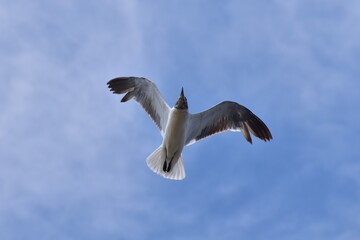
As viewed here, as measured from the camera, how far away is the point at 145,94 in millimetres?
19688

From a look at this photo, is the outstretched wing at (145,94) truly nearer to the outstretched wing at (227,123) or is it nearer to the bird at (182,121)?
the bird at (182,121)

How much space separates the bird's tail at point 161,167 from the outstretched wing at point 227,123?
2.42 feet

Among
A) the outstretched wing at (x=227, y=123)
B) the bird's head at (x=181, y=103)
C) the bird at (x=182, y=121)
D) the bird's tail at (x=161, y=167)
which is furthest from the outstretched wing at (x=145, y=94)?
the outstretched wing at (x=227, y=123)

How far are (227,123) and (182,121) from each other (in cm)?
167

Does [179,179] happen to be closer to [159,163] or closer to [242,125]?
[159,163]

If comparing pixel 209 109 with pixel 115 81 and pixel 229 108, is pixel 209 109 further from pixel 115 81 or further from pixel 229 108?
pixel 115 81

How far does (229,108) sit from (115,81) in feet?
11.0

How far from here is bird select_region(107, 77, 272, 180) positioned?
19234mm

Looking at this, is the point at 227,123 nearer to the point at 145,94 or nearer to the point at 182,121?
the point at 182,121

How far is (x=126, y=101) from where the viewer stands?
19.6 meters

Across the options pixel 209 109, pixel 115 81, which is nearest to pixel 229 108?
pixel 209 109

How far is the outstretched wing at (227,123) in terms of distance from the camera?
1977 cm

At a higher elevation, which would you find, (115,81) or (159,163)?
(115,81)

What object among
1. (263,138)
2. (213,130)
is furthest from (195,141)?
(263,138)
